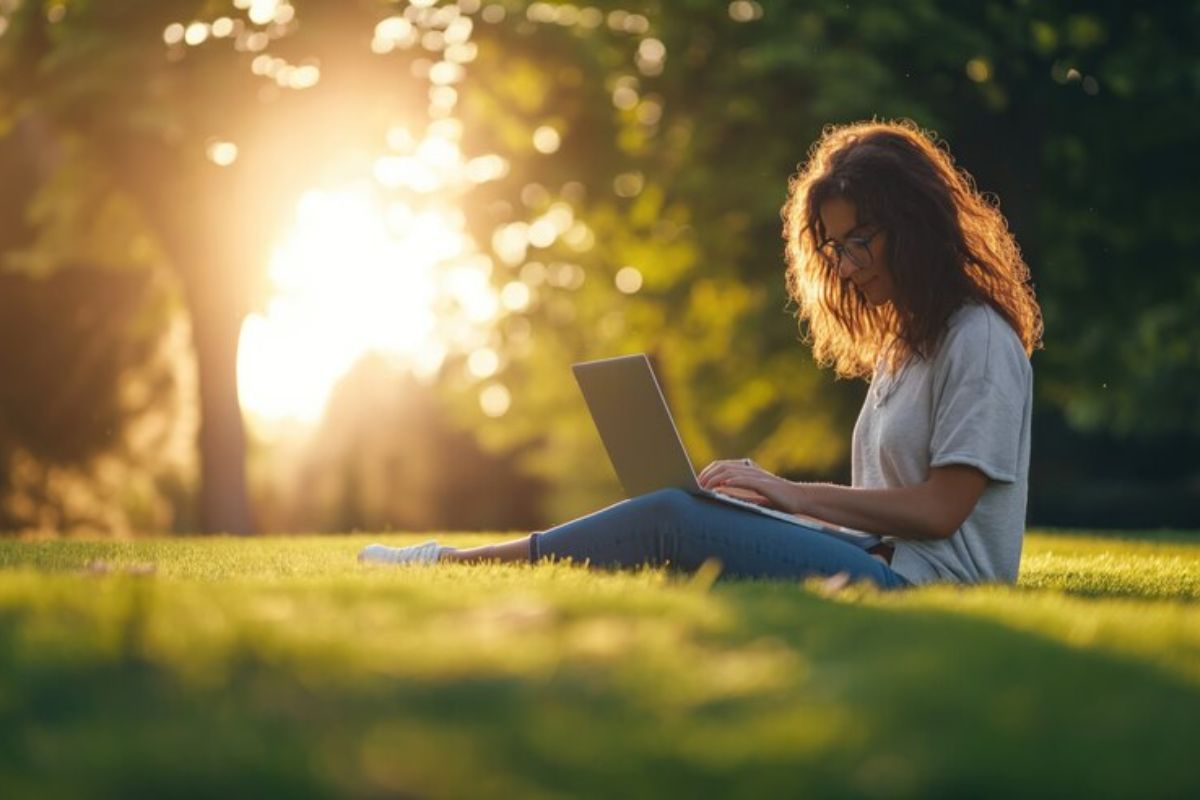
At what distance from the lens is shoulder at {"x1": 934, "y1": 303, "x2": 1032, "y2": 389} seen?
15.9 ft

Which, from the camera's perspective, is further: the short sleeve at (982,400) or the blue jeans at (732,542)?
the blue jeans at (732,542)

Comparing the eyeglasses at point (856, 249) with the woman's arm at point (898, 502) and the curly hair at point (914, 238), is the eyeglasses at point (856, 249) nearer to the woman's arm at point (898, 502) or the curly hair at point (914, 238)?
the curly hair at point (914, 238)

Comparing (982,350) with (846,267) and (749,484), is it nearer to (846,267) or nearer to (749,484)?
(846,267)

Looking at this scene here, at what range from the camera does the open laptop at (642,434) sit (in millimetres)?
5141

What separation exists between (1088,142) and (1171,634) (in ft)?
47.2

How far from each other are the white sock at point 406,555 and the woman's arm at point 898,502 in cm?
127

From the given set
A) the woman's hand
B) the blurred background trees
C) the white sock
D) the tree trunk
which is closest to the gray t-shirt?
the woman's hand

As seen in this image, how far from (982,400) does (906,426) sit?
1.16 feet

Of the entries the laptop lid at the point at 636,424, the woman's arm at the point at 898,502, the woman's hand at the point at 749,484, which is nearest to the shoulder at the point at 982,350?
the woman's arm at the point at 898,502

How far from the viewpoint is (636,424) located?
17.5 ft

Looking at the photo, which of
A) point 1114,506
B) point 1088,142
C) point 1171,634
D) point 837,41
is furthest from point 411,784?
point 1114,506

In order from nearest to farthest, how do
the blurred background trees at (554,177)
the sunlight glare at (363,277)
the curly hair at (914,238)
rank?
the curly hair at (914,238) < the blurred background trees at (554,177) < the sunlight glare at (363,277)

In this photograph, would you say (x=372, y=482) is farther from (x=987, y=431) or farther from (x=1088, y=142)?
(x=987, y=431)

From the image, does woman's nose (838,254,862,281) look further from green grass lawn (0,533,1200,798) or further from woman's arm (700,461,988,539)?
green grass lawn (0,533,1200,798)
